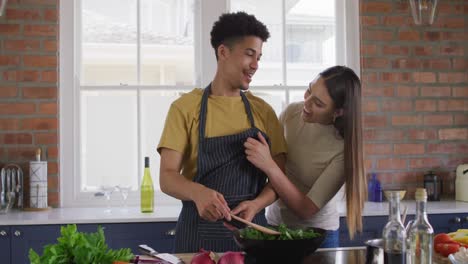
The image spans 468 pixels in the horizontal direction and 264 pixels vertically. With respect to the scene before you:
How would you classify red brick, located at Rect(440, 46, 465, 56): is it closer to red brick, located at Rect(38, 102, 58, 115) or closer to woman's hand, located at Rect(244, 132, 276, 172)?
woman's hand, located at Rect(244, 132, 276, 172)

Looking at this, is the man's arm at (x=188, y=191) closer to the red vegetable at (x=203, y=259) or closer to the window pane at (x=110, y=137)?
the red vegetable at (x=203, y=259)

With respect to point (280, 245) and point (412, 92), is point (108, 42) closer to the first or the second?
point (412, 92)

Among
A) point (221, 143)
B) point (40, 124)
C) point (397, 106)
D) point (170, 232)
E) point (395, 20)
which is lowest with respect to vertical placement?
point (170, 232)

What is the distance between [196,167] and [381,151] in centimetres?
185

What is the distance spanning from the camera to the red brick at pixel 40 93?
10.4ft

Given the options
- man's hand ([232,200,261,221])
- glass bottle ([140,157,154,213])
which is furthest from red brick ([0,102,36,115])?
man's hand ([232,200,261,221])

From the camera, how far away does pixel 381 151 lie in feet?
11.3

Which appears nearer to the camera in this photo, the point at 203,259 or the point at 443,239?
the point at 203,259

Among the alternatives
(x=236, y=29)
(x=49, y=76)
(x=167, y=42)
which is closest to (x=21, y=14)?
(x=49, y=76)

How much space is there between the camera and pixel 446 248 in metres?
1.62

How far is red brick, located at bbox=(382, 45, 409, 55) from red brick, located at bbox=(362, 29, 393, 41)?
0.20 feet

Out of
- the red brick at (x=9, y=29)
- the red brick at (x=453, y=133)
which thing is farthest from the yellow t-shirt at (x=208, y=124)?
the red brick at (x=453, y=133)

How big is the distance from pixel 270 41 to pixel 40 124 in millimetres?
1562

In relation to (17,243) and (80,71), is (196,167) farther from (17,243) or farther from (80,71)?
(80,71)
